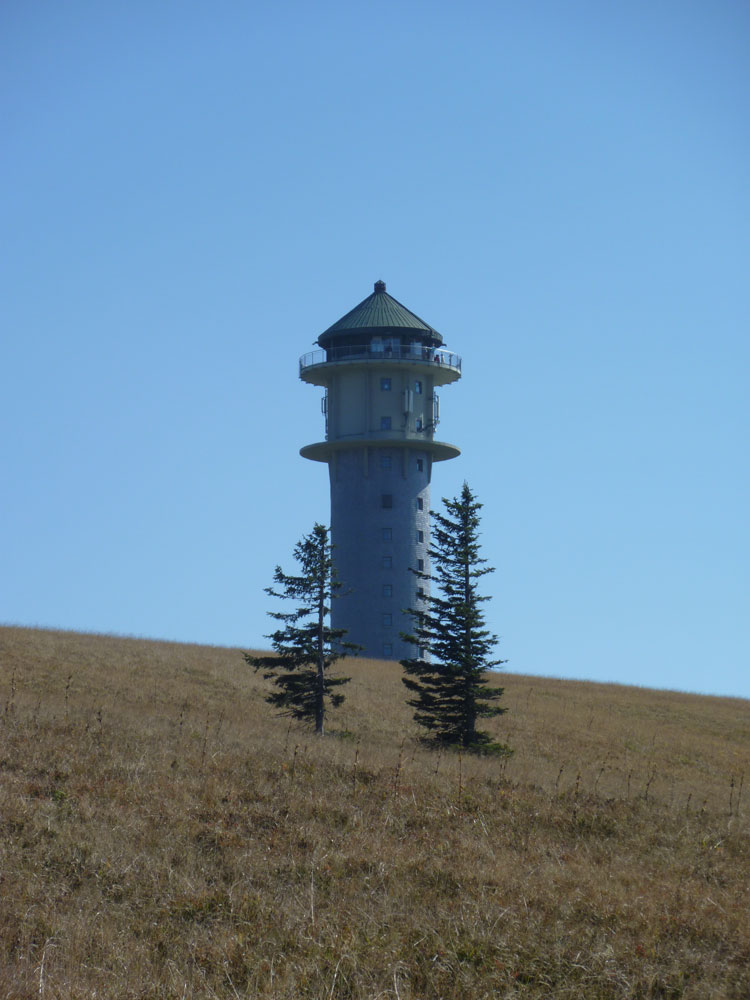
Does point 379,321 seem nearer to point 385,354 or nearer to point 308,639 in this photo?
point 385,354

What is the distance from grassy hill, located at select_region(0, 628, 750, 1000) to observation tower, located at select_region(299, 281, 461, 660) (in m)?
47.6

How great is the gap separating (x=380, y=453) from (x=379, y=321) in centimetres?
924

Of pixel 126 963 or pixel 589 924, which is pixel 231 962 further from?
pixel 589 924

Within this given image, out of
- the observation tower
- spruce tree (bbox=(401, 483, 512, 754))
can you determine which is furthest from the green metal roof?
spruce tree (bbox=(401, 483, 512, 754))

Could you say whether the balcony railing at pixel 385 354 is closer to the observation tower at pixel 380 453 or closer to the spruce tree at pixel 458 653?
the observation tower at pixel 380 453

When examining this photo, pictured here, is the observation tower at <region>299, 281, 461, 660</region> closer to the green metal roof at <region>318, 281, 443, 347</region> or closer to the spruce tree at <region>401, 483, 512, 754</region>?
the green metal roof at <region>318, 281, 443, 347</region>

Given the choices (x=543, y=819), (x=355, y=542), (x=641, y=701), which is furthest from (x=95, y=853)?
(x=355, y=542)

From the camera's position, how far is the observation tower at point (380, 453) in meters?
70.1

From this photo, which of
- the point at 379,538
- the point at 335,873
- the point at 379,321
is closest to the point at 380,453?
the point at 379,538

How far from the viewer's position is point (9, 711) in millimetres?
20359

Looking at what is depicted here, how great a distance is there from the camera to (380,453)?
73125 mm

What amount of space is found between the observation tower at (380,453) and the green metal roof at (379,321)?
7cm

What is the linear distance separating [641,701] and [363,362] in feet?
98.4

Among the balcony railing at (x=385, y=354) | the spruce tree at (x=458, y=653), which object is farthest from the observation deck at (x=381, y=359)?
the spruce tree at (x=458, y=653)
